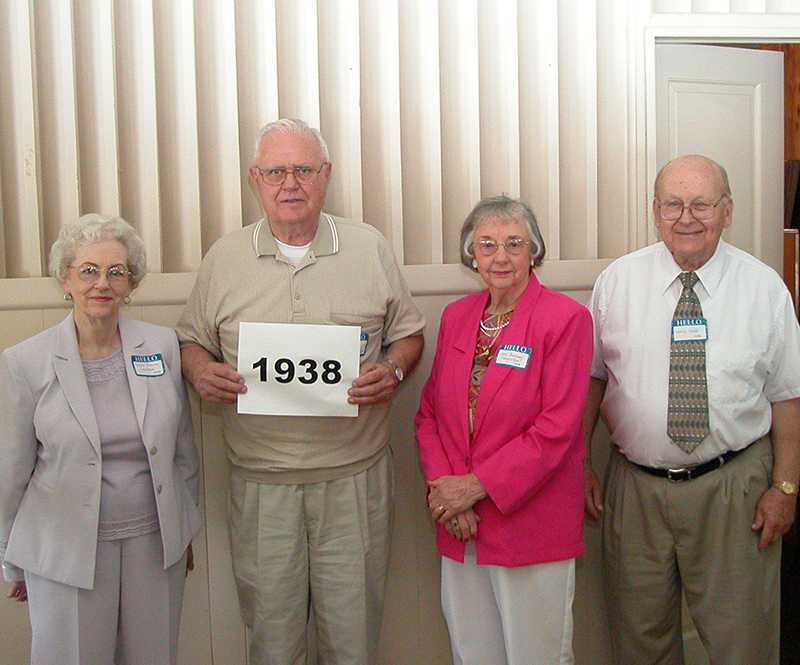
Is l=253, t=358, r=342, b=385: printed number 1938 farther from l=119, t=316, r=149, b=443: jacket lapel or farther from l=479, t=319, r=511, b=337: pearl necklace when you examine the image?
l=479, t=319, r=511, b=337: pearl necklace

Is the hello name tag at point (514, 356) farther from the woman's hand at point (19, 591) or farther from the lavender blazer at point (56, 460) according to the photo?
the woman's hand at point (19, 591)

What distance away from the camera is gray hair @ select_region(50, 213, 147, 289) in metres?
2.12

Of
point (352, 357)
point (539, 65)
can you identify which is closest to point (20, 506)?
point (352, 357)

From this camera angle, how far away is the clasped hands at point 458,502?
85.5 inches

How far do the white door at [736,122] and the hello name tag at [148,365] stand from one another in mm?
2272

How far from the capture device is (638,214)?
3094 mm

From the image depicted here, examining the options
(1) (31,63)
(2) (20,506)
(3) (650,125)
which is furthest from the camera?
(3) (650,125)

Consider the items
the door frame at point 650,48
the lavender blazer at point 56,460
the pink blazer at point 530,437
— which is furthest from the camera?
the door frame at point 650,48

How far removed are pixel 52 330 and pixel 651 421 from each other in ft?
6.21

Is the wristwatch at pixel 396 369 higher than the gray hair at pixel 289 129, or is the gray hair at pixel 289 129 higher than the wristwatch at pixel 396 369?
the gray hair at pixel 289 129

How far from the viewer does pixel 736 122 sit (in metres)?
3.28

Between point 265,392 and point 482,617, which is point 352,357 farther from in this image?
point 482,617

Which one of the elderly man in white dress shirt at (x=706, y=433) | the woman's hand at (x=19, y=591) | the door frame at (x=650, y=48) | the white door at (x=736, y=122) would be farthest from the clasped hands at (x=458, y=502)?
the white door at (x=736, y=122)

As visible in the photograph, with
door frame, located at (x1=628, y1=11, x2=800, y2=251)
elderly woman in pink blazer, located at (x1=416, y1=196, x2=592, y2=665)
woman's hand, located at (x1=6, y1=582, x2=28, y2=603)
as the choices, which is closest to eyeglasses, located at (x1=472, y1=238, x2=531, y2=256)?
elderly woman in pink blazer, located at (x1=416, y1=196, x2=592, y2=665)
